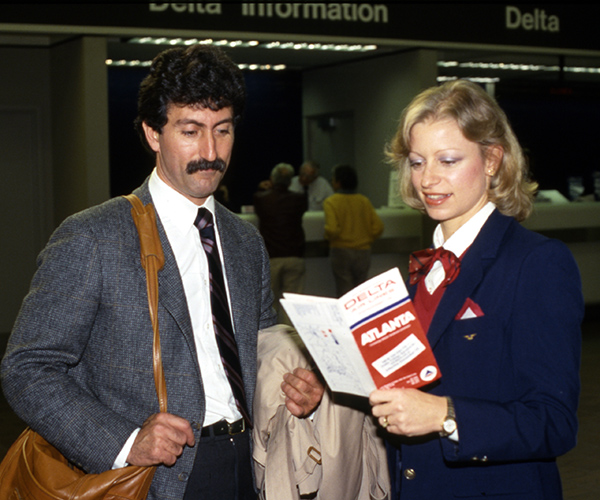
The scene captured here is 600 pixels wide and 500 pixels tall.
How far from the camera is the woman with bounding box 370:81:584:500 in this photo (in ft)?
5.40

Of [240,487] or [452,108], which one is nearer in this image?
[452,108]

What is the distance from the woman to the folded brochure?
1.9 inches

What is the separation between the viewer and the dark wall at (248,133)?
13.0 metres

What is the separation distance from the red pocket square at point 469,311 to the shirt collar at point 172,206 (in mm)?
820

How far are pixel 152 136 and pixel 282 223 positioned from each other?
19.4 ft

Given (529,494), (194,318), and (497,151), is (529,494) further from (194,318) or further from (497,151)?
(194,318)

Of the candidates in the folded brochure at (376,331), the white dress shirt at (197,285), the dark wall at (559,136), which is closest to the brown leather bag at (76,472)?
the white dress shirt at (197,285)

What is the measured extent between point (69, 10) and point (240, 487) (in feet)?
19.1

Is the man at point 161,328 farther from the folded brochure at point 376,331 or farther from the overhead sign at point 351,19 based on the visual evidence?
the overhead sign at point 351,19

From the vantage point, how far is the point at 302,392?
216cm

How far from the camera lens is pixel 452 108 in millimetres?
1899

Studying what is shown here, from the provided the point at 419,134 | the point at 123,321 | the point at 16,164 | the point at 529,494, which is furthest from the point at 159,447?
the point at 16,164

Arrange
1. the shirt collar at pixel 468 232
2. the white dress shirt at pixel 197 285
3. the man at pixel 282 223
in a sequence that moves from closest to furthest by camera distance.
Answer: the shirt collar at pixel 468 232 → the white dress shirt at pixel 197 285 → the man at pixel 282 223

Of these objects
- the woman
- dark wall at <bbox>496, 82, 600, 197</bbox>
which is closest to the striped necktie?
the woman
